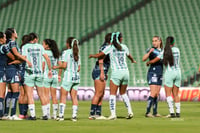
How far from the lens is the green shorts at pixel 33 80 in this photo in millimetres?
15188

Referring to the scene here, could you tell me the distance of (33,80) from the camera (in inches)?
601

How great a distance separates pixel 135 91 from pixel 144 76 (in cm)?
367

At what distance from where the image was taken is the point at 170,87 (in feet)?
54.1

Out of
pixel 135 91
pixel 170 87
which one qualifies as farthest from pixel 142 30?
pixel 170 87

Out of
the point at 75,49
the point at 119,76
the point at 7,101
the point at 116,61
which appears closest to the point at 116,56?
the point at 116,61

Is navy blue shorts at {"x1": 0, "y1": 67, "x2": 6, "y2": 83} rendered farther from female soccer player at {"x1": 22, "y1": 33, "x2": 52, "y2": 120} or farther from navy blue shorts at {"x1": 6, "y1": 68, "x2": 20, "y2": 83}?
female soccer player at {"x1": 22, "y1": 33, "x2": 52, "y2": 120}

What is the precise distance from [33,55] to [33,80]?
0.64 m

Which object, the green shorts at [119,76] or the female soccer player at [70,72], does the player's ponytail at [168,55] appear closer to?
the green shorts at [119,76]

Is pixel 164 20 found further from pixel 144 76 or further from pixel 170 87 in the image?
pixel 170 87

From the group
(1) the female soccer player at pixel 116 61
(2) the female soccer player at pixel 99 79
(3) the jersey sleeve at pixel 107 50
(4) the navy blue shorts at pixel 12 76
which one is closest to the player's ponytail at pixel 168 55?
(1) the female soccer player at pixel 116 61

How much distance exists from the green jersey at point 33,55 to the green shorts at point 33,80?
104mm

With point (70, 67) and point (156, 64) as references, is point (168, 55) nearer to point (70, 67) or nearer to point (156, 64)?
point (156, 64)

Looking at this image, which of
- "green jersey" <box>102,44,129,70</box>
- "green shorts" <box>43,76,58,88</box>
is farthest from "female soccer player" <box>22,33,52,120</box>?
"green jersey" <box>102,44,129,70</box>

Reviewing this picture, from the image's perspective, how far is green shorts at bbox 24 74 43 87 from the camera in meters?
15.2
